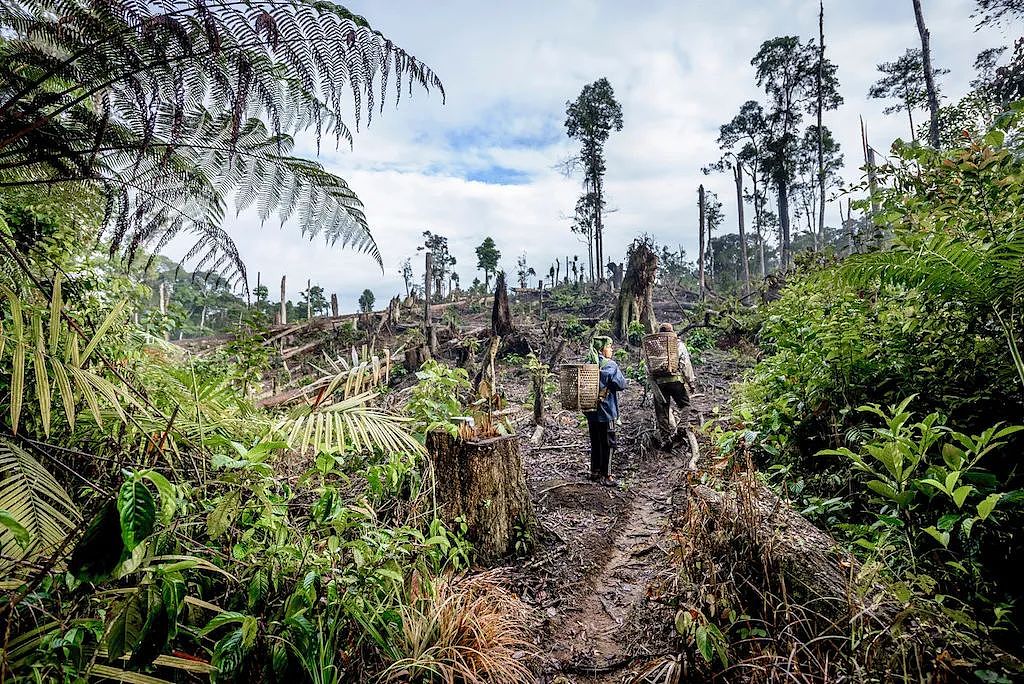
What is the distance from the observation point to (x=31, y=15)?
5.67ft

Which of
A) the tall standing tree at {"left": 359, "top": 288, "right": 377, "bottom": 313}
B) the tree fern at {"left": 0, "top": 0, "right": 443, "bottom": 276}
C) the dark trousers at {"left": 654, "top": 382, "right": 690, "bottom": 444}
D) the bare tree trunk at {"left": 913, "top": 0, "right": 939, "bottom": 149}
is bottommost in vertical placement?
the dark trousers at {"left": 654, "top": 382, "right": 690, "bottom": 444}

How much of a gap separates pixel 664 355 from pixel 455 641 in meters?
4.10

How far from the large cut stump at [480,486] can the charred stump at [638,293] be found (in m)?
8.35

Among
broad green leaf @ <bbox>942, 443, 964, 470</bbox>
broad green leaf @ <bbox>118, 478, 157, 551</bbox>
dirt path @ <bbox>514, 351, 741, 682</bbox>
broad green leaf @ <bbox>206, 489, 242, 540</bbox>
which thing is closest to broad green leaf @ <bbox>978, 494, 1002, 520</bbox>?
broad green leaf @ <bbox>942, 443, 964, 470</bbox>

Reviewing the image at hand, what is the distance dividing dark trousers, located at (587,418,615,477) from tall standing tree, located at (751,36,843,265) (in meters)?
22.8

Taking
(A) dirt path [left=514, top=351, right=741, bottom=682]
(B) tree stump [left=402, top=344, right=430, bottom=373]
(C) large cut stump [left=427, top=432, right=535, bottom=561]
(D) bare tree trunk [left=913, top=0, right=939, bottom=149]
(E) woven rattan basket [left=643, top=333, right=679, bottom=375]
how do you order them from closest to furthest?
(A) dirt path [left=514, top=351, right=741, bottom=682] < (C) large cut stump [left=427, top=432, right=535, bottom=561] < (E) woven rattan basket [left=643, top=333, right=679, bottom=375] < (B) tree stump [left=402, top=344, right=430, bottom=373] < (D) bare tree trunk [left=913, top=0, right=939, bottom=149]

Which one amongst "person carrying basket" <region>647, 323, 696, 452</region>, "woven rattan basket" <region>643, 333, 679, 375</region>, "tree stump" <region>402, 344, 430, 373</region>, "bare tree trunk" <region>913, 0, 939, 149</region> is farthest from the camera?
"bare tree trunk" <region>913, 0, 939, 149</region>

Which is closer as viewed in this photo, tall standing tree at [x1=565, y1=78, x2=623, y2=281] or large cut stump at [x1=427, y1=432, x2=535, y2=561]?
large cut stump at [x1=427, y1=432, x2=535, y2=561]

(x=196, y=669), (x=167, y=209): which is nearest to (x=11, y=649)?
(x=196, y=669)

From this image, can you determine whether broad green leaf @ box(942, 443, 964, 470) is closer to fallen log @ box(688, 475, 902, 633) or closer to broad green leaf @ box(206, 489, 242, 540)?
fallen log @ box(688, 475, 902, 633)

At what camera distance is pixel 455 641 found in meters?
2.26

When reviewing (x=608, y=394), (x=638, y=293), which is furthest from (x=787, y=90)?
(x=608, y=394)

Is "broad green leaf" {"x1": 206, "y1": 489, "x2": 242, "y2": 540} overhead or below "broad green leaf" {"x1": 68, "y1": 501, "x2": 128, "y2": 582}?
below

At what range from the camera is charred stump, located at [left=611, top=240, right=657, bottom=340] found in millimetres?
11523
